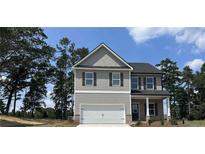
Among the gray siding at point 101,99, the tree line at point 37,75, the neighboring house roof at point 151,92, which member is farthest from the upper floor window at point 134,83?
the tree line at point 37,75

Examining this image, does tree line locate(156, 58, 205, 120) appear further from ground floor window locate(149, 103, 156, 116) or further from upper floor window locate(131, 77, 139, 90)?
upper floor window locate(131, 77, 139, 90)

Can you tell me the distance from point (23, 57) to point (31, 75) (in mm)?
2814

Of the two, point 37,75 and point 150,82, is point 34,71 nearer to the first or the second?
point 37,75

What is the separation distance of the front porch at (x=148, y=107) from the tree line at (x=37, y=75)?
8499 mm

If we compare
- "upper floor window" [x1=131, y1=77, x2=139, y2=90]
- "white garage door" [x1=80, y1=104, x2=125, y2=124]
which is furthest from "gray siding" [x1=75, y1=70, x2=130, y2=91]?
"upper floor window" [x1=131, y1=77, x2=139, y2=90]

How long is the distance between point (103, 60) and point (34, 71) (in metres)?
13.5

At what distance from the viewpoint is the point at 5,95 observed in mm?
37969

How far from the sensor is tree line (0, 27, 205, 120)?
3525 centimetres

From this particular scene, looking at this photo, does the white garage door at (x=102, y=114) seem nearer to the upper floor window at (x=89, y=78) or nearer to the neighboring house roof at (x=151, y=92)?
the upper floor window at (x=89, y=78)

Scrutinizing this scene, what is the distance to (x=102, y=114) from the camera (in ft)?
86.3
